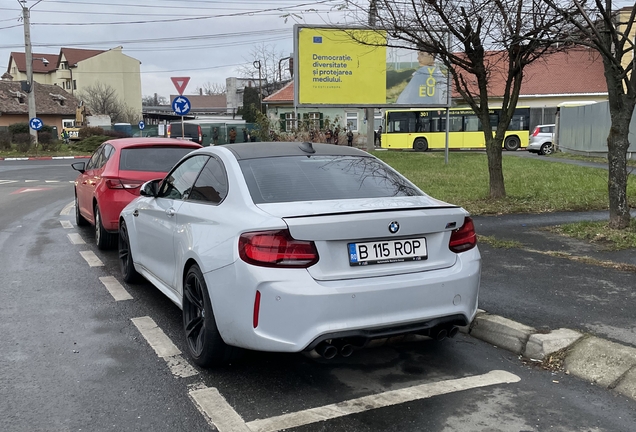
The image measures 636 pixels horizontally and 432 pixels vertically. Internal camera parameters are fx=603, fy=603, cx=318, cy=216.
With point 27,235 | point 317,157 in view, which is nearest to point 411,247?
point 317,157

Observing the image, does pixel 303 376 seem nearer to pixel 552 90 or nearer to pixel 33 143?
pixel 33 143

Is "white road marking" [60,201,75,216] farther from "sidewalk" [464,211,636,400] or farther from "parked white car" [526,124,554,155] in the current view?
"parked white car" [526,124,554,155]

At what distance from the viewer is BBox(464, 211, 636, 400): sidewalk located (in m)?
4.10

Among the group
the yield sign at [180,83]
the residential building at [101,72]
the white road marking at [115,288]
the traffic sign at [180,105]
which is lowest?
the white road marking at [115,288]

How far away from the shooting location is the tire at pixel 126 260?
6.44 meters

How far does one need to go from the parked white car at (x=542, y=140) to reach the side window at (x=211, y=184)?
31288 millimetres

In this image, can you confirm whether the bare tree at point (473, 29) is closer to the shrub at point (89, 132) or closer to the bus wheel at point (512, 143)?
the bus wheel at point (512, 143)

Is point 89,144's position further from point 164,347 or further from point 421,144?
point 164,347

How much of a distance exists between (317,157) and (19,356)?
268 cm

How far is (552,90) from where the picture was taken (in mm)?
48219

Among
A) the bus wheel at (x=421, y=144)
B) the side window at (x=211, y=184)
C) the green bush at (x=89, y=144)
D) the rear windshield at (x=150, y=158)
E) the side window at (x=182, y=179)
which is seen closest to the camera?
the side window at (x=211, y=184)

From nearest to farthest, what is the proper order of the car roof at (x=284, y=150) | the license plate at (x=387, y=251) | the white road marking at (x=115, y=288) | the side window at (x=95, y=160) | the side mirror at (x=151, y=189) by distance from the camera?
the license plate at (x=387, y=251) < the car roof at (x=284, y=150) < the side mirror at (x=151, y=189) < the white road marking at (x=115, y=288) < the side window at (x=95, y=160)

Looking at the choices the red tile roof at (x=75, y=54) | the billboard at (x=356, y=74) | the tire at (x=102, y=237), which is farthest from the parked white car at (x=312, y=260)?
the red tile roof at (x=75, y=54)

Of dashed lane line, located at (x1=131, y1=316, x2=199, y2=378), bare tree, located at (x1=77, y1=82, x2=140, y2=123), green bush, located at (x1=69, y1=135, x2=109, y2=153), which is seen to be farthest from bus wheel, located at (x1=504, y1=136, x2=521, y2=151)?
bare tree, located at (x1=77, y1=82, x2=140, y2=123)
